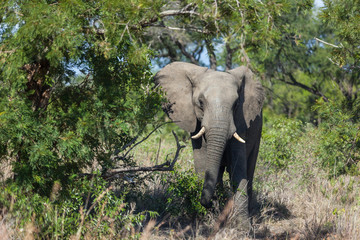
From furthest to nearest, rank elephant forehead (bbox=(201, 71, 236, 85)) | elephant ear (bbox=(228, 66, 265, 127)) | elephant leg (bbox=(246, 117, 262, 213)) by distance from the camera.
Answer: elephant leg (bbox=(246, 117, 262, 213))
elephant ear (bbox=(228, 66, 265, 127))
elephant forehead (bbox=(201, 71, 236, 85))

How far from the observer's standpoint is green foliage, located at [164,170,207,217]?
6648 mm

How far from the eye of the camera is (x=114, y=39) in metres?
5.47

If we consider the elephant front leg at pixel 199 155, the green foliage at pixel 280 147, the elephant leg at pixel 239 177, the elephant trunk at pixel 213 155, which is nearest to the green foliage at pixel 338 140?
the green foliage at pixel 280 147

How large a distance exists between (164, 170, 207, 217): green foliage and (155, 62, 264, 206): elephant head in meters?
0.13

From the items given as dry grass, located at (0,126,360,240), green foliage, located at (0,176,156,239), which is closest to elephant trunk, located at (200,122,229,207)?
dry grass, located at (0,126,360,240)

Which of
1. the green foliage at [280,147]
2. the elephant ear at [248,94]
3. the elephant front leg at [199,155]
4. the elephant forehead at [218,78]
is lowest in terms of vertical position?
the green foliage at [280,147]

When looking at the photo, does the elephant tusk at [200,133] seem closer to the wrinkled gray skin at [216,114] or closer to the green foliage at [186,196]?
the wrinkled gray skin at [216,114]

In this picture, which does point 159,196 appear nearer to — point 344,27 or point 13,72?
point 13,72

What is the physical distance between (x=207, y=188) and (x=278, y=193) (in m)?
2.23

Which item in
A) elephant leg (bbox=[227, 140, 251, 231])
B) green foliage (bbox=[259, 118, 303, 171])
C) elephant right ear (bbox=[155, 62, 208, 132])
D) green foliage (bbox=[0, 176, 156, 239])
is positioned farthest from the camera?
green foliage (bbox=[259, 118, 303, 171])

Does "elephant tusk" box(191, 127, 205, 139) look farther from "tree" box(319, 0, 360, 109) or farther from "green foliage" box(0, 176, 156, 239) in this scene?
"tree" box(319, 0, 360, 109)

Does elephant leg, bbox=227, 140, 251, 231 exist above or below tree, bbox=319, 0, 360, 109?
below

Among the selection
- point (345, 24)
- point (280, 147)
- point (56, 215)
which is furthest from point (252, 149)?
point (56, 215)

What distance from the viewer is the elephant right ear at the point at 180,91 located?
23.4 feet
